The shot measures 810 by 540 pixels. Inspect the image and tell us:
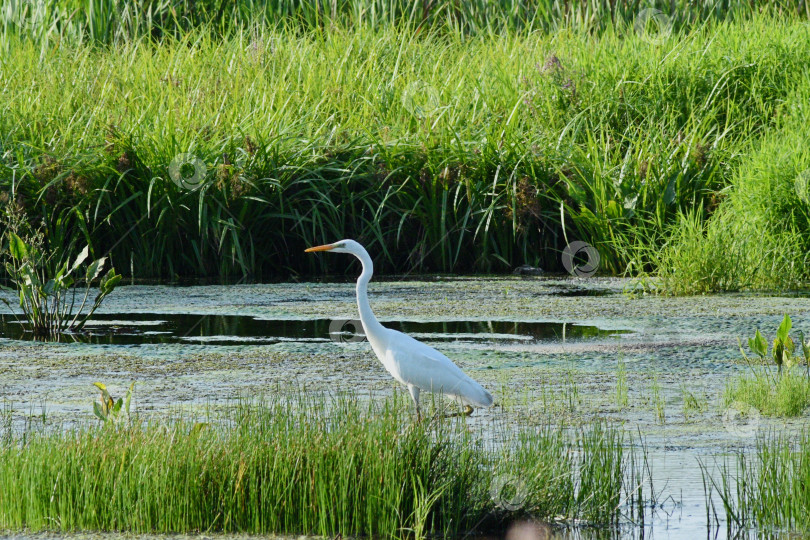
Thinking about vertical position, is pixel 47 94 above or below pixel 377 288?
above

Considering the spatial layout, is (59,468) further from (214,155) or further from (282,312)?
(214,155)

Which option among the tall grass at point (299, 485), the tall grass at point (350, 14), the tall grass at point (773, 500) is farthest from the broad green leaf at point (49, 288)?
the tall grass at point (350, 14)

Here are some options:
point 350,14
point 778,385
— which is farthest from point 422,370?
point 350,14

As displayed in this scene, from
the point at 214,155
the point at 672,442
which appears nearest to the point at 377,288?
the point at 214,155

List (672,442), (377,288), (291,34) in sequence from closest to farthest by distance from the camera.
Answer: (672,442) < (377,288) < (291,34)

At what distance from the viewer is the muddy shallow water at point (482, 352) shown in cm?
500

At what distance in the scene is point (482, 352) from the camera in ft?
22.9

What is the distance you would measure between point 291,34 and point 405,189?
4.22m

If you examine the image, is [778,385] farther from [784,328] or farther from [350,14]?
[350,14]

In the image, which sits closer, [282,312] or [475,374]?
[475,374]

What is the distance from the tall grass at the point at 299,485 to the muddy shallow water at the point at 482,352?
25cm

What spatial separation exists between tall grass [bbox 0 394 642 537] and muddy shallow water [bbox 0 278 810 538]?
25cm

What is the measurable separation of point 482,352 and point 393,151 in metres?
4.33

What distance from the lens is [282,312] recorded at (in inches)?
341
